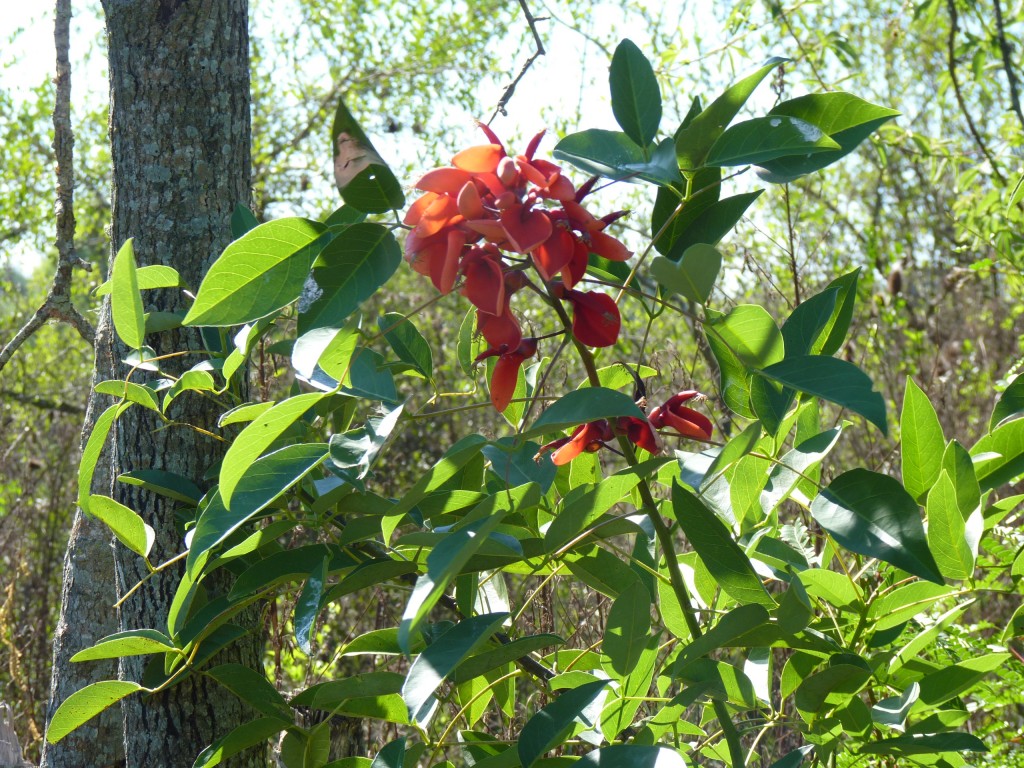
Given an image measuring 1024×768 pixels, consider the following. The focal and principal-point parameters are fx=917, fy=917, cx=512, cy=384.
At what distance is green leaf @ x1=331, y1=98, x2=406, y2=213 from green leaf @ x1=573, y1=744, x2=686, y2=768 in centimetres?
41

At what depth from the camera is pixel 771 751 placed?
2.08 m

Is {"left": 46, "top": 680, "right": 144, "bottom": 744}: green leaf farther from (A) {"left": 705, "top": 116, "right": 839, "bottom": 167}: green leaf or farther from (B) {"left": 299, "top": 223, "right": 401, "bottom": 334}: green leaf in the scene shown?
(A) {"left": 705, "top": 116, "right": 839, "bottom": 167}: green leaf

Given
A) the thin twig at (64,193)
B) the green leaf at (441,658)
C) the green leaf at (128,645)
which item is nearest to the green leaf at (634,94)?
the green leaf at (441,658)

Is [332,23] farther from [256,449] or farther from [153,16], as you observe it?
[256,449]

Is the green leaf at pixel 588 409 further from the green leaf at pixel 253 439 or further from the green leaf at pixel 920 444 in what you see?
the green leaf at pixel 920 444

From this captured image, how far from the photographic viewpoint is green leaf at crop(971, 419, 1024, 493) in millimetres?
731

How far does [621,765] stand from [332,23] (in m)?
5.14

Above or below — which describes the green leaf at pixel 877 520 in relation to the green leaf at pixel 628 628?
above

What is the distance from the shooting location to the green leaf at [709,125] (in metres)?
0.60

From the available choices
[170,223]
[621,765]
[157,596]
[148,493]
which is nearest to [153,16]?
[170,223]

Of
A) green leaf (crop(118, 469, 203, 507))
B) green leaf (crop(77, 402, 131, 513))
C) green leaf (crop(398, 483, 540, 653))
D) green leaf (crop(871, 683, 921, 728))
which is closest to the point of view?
green leaf (crop(398, 483, 540, 653))

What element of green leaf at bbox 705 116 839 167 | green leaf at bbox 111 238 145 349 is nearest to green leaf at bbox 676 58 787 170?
green leaf at bbox 705 116 839 167

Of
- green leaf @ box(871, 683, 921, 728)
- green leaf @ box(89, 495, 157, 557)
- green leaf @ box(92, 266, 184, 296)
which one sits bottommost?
green leaf @ box(871, 683, 921, 728)

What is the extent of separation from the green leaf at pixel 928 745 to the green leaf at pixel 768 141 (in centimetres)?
43
